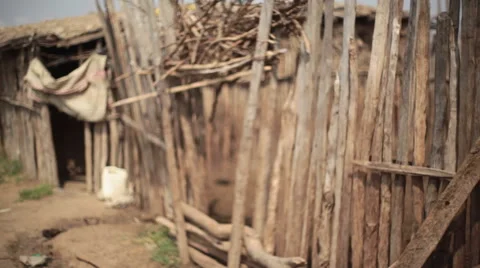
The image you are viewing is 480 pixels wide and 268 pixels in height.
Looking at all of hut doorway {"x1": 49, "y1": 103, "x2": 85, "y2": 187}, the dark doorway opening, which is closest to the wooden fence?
the dark doorway opening

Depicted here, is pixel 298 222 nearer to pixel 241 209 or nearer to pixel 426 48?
pixel 241 209

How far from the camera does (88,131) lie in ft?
20.4

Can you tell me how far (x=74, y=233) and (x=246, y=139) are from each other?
2.77m

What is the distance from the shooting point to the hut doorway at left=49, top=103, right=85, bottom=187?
25.5 feet

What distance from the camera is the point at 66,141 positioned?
25.9 ft

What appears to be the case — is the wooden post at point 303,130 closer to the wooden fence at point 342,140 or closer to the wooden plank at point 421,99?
the wooden fence at point 342,140

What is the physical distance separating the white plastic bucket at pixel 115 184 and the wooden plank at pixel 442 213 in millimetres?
4191

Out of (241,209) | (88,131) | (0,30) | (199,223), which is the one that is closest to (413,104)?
(241,209)

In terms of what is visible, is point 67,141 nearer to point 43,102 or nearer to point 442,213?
point 43,102

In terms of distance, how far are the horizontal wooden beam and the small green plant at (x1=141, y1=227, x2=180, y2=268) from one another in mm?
2402

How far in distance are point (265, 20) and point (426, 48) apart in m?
1.27

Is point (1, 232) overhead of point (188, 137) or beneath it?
beneath

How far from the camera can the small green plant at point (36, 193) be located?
614cm

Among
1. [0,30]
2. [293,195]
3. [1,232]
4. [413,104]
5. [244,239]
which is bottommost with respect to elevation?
[1,232]
